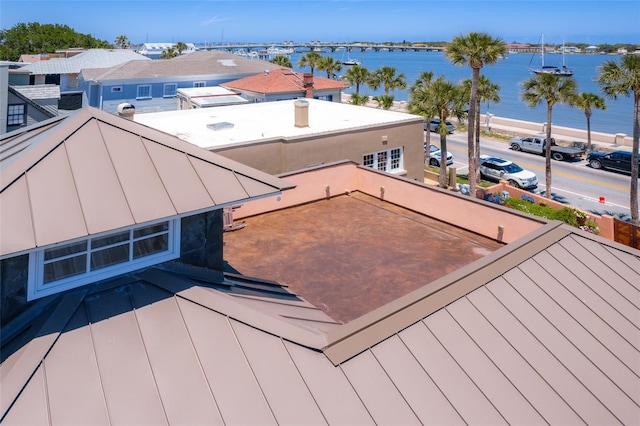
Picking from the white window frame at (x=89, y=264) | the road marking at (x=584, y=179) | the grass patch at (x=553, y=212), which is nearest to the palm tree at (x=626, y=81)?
the grass patch at (x=553, y=212)

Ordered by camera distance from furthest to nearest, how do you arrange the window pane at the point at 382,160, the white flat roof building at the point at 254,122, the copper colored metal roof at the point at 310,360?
the window pane at the point at 382,160 < the white flat roof building at the point at 254,122 < the copper colored metal roof at the point at 310,360

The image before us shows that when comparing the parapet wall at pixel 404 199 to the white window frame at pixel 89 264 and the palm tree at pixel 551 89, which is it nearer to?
the white window frame at pixel 89 264

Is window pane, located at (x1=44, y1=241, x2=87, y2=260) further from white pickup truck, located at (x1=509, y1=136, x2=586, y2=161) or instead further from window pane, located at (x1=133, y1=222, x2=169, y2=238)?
white pickup truck, located at (x1=509, y1=136, x2=586, y2=161)

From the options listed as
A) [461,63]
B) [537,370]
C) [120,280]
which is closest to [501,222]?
[537,370]

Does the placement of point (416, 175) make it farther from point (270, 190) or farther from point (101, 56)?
point (101, 56)

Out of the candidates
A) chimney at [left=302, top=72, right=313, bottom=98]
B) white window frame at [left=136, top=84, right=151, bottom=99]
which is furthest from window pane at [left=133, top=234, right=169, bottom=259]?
white window frame at [left=136, top=84, right=151, bottom=99]

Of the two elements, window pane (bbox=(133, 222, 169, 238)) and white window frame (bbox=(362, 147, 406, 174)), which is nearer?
window pane (bbox=(133, 222, 169, 238))

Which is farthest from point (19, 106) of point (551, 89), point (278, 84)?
point (551, 89)
